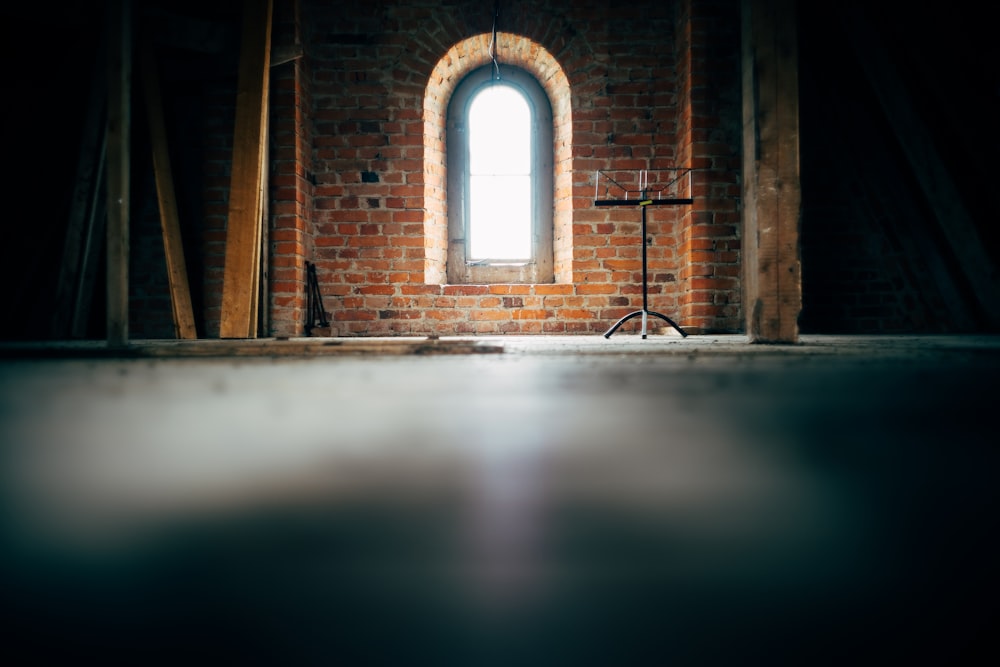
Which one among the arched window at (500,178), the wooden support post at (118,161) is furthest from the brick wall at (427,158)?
the wooden support post at (118,161)

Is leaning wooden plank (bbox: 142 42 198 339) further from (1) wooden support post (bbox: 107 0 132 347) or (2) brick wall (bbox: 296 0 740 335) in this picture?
(1) wooden support post (bbox: 107 0 132 347)

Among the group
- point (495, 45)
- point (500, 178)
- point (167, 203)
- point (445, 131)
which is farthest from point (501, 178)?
point (167, 203)

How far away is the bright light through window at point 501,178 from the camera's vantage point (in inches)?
189

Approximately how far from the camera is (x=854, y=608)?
32 cm

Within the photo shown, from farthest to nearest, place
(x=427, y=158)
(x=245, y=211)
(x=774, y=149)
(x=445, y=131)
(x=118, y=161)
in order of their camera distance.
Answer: (x=445, y=131), (x=427, y=158), (x=245, y=211), (x=118, y=161), (x=774, y=149)

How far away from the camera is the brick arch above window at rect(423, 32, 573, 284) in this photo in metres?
4.50

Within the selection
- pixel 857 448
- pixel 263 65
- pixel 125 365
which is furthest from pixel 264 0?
pixel 857 448

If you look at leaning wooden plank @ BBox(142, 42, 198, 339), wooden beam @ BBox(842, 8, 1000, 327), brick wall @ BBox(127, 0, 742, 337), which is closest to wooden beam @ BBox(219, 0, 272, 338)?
leaning wooden plank @ BBox(142, 42, 198, 339)

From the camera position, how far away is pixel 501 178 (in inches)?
190

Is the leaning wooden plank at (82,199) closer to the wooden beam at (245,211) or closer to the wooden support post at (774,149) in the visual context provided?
the wooden beam at (245,211)

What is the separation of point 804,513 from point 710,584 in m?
0.17

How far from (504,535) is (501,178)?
4.59 meters

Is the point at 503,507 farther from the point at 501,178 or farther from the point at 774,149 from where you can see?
the point at 501,178

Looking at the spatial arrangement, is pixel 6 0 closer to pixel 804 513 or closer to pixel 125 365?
pixel 125 365
